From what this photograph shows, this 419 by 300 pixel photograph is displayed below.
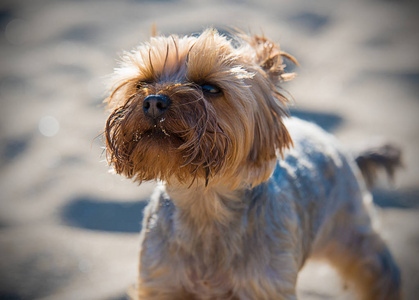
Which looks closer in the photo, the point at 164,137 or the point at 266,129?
the point at 164,137

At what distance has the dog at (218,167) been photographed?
2.31m

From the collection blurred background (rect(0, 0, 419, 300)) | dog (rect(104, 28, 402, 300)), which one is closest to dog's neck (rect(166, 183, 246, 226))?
dog (rect(104, 28, 402, 300))

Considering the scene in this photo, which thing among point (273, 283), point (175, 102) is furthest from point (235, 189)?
point (175, 102)

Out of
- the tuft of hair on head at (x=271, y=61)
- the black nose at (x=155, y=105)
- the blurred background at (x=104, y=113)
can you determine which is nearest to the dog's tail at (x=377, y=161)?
the blurred background at (x=104, y=113)

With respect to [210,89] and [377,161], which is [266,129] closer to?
[210,89]

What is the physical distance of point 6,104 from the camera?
6965 millimetres

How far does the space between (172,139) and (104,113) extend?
28.2 inches

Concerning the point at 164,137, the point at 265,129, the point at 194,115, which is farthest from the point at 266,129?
the point at 164,137

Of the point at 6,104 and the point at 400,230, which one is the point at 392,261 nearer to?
the point at 400,230

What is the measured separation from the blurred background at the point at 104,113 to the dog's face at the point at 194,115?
1006 mm

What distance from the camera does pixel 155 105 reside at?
2199 millimetres

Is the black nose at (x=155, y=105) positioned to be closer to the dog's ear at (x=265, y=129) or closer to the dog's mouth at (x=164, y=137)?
the dog's mouth at (x=164, y=137)

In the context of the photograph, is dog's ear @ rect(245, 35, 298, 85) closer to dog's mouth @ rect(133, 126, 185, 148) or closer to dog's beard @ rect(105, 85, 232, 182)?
dog's beard @ rect(105, 85, 232, 182)

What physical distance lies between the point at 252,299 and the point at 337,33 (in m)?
7.18
